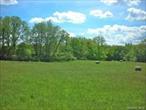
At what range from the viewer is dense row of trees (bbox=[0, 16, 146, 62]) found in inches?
2311

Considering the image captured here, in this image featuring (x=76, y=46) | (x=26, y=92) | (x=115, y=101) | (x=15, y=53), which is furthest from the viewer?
(x=76, y=46)

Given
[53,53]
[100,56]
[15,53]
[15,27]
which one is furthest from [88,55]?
[15,27]

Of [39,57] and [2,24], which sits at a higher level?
[2,24]

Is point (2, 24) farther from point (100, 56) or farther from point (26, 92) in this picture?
point (100, 56)

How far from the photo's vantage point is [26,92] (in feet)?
56.9

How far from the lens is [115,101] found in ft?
48.4

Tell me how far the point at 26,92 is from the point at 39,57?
5918 cm

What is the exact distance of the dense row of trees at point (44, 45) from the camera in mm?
58688

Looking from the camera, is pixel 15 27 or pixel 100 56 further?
pixel 100 56

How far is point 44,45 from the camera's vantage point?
78.4 meters

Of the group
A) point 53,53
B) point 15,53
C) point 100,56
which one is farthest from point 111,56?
point 15,53

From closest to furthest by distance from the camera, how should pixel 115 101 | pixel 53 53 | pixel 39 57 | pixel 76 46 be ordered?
pixel 115 101, pixel 39 57, pixel 53 53, pixel 76 46

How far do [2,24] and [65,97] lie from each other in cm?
4420

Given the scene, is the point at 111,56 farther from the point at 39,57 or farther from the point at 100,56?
the point at 39,57
